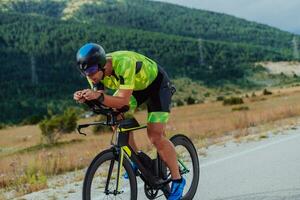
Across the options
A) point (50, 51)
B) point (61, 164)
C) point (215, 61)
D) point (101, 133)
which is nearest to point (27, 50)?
point (50, 51)

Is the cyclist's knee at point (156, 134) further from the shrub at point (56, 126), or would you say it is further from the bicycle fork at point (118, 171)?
the shrub at point (56, 126)

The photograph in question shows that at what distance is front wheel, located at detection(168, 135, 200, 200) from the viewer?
6363mm

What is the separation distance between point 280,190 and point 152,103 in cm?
213

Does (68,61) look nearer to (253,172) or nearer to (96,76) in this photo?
(253,172)

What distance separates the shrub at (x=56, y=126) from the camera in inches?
1415

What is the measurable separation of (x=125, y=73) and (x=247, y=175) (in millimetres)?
3580

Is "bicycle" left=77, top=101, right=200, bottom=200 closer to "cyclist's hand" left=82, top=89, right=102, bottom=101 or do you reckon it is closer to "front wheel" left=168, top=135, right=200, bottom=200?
"cyclist's hand" left=82, top=89, right=102, bottom=101

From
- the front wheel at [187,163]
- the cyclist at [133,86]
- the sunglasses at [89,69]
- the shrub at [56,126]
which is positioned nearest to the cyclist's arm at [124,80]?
the cyclist at [133,86]

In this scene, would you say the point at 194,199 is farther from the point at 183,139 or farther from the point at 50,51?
the point at 50,51

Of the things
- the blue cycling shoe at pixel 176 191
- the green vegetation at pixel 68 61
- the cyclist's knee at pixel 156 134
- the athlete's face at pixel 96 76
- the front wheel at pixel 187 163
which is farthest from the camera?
the green vegetation at pixel 68 61

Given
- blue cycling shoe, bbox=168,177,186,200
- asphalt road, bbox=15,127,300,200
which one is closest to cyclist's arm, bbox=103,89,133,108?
blue cycling shoe, bbox=168,177,186,200

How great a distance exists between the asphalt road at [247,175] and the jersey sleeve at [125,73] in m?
2.14

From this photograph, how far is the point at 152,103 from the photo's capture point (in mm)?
5680

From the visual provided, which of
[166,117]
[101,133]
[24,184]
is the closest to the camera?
[166,117]
